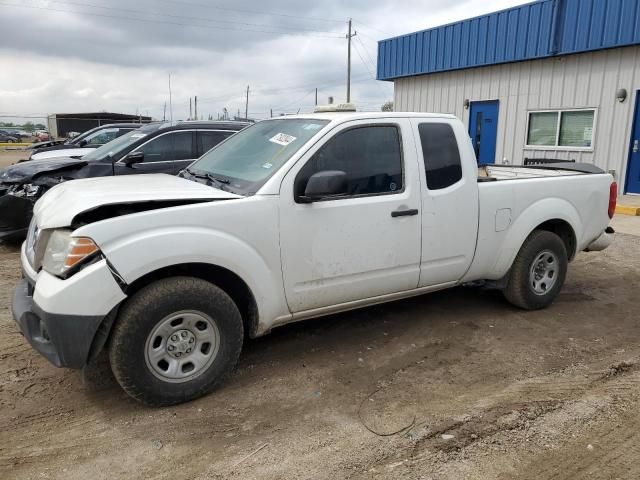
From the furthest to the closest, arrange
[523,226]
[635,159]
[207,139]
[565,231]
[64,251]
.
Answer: [635,159]
[207,139]
[565,231]
[523,226]
[64,251]

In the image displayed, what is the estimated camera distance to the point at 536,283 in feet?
16.6

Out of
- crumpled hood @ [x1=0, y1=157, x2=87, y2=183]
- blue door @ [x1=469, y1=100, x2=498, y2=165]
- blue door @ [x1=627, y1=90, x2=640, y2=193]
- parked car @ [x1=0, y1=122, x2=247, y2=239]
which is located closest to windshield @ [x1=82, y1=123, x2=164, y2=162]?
parked car @ [x1=0, y1=122, x2=247, y2=239]

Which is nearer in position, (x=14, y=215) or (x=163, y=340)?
(x=163, y=340)

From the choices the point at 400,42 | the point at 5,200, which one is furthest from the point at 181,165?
the point at 400,42

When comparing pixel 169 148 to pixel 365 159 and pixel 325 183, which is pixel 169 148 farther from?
pixel 325 183

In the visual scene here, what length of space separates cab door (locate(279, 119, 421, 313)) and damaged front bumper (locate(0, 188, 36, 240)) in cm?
470

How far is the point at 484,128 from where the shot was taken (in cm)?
1482

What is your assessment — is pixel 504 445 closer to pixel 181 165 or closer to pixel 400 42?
pixel 181 165

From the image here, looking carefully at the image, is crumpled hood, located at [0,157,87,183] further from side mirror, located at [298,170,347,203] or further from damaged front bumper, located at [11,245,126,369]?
side mirror, located at [298,170,347,203]

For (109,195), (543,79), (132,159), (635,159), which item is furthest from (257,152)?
(543,79)

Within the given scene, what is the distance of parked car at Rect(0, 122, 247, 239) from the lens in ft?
22.0

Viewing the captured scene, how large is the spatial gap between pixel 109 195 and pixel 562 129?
12206mm

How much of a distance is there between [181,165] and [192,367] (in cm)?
482

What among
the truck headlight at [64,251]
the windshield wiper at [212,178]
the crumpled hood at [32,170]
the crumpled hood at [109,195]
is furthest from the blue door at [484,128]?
the truck headlight at [64,251]
